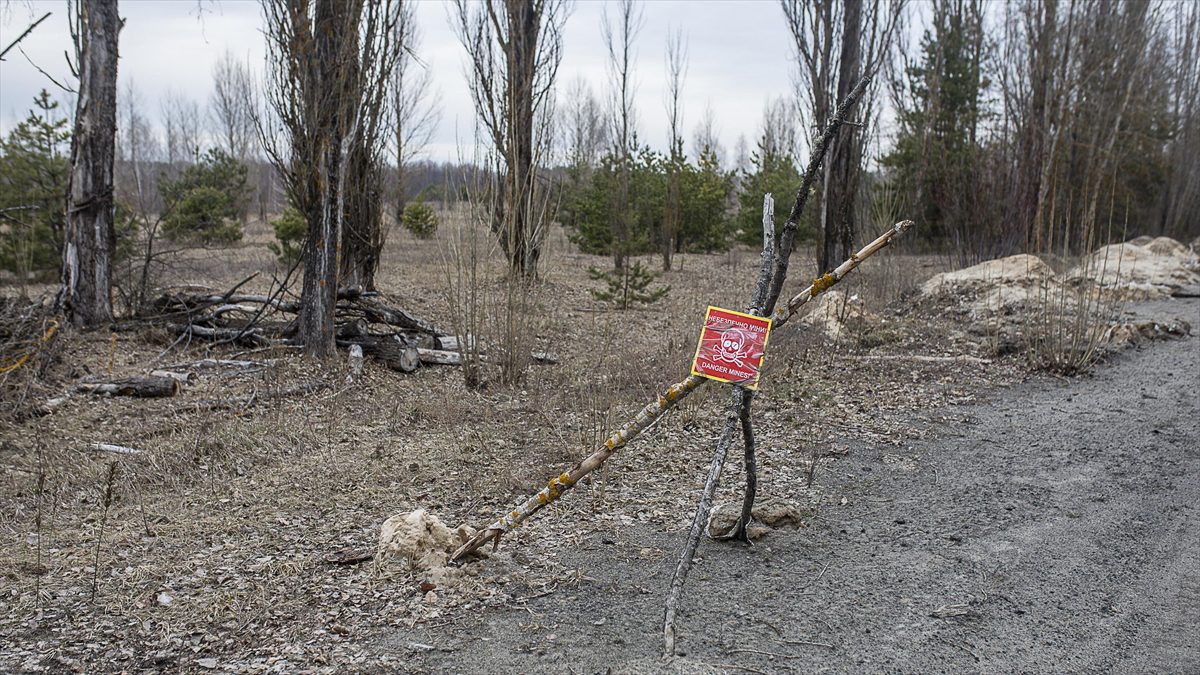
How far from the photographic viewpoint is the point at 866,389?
673cm

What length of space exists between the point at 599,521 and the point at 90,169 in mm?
7239

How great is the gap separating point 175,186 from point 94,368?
11.8 m

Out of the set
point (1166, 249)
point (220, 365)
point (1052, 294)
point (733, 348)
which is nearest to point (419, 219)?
point (220, 365)

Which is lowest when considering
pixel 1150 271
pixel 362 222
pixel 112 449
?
pixel 112 449

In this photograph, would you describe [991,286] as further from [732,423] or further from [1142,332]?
[732,423]

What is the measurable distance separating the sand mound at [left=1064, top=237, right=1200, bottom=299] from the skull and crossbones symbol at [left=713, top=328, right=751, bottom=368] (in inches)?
352

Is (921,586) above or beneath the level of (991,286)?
beneath

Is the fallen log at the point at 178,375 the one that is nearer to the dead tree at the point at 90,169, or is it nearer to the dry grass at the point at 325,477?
the dry grass at the point at 325,477

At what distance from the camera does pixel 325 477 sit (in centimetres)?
464

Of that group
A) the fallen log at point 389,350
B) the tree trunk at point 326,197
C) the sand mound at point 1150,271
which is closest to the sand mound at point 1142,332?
the sand mound at point 1150,271

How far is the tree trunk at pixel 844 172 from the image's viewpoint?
1214 centimetres

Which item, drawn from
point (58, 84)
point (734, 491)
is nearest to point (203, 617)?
point (734, 491)

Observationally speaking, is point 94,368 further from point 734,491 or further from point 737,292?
point 737,292

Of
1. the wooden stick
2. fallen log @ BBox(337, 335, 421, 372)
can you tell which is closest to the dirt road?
the wooden stick
